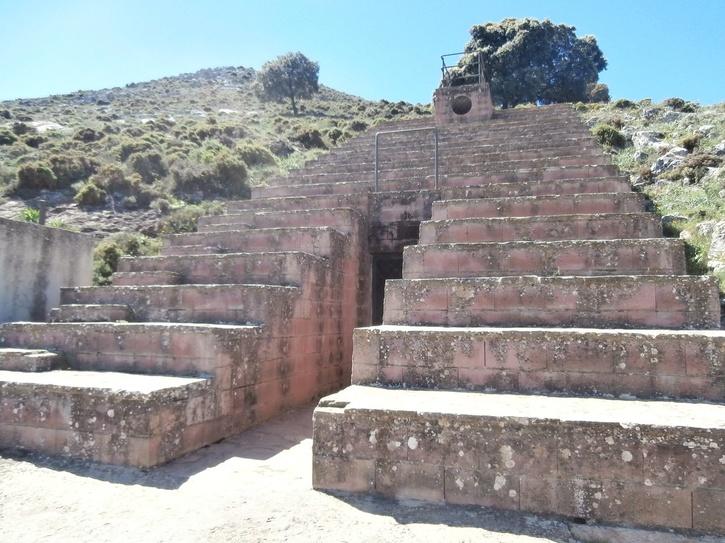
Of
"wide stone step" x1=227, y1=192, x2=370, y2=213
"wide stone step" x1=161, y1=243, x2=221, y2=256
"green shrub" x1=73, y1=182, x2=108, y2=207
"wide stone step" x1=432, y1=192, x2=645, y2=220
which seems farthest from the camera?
"green shrub" x1=73, y1=182, x2=108, y2=207

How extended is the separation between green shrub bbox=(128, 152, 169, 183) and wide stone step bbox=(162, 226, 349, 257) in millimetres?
16935

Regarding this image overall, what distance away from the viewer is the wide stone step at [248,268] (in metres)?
6.63

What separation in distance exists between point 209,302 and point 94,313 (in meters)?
1.67

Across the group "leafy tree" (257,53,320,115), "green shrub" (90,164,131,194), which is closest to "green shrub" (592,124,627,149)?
"green shrub" (90,164,131,194)

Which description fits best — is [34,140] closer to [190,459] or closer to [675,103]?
[190,459]

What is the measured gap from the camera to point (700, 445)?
3.16 m

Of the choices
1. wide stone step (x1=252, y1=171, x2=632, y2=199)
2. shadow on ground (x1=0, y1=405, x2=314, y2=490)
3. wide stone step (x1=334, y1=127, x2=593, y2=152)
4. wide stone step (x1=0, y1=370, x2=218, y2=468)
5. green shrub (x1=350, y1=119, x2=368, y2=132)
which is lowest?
shadow on ground (x1=0, y1=405, x2=314, y2=490)

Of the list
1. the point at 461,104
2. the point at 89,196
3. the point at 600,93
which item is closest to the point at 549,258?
the point at 461,104

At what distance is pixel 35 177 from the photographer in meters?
20.0

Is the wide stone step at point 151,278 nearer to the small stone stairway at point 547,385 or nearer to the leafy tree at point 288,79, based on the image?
the small stone stairway at point 547,385

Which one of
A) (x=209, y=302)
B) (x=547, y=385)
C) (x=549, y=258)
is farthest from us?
(x=209, y=302)

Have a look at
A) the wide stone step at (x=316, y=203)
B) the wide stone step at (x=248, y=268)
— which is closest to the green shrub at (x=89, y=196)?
the wide stone step at (x=316, y=203)

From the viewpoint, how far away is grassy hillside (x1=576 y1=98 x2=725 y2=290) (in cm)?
750

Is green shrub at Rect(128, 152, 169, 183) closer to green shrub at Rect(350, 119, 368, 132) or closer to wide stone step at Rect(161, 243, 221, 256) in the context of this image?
wide stone step at Rect(161, 243, 221, 256)
